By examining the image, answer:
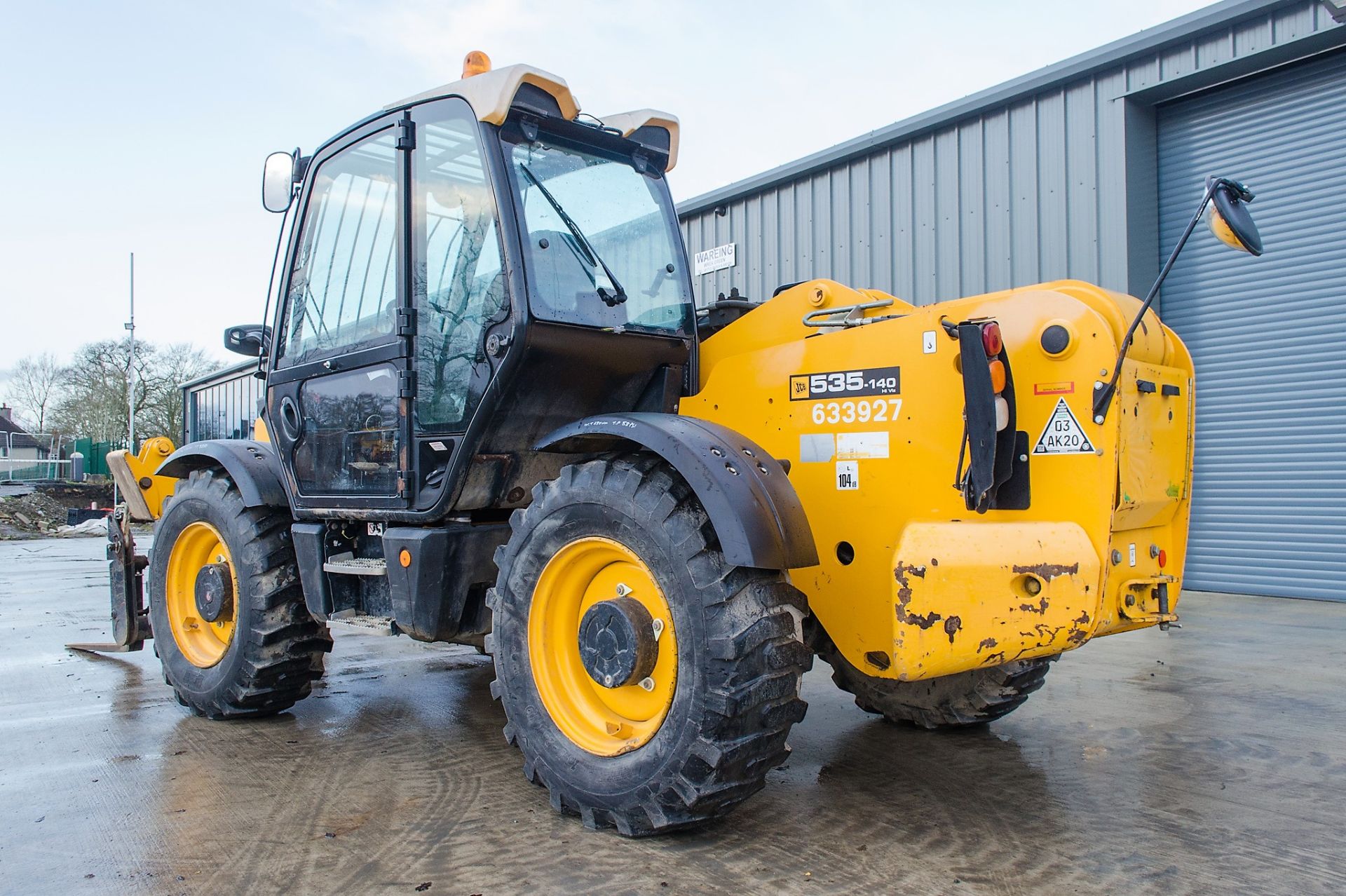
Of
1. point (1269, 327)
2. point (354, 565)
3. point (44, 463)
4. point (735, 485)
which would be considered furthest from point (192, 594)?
point (44, 463)

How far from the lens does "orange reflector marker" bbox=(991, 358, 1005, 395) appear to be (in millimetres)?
3109

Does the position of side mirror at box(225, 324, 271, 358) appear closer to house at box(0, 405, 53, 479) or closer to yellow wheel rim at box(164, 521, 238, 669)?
yellow wheel rim at box(164, 521, 238, 669)

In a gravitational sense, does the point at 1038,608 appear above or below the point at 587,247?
below

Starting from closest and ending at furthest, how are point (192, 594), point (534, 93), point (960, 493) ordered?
1. point (960, 493)
2. point (534, 93)
3. point (192, 594)

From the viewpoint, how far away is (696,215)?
13.2 meters

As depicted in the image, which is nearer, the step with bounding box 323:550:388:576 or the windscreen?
the windscreen

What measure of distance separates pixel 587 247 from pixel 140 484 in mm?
3586

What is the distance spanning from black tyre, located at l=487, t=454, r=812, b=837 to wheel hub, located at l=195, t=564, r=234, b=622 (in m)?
1.98

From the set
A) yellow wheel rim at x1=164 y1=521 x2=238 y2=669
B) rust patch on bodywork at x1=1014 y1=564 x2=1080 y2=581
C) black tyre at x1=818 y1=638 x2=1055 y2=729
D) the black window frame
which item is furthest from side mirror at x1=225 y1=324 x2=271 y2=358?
rust patch on bodywork at x1=1014 y1=564 x2=1080 y2=581

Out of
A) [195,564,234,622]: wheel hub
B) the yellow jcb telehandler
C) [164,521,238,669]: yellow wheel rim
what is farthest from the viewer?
[164,521,238,669]: yellow wheel rim

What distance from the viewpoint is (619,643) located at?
314cm

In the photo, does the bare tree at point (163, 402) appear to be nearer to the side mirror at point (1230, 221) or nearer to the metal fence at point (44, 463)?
the metal fence at point (44, 463)

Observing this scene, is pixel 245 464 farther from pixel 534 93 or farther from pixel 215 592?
pixel 534 93

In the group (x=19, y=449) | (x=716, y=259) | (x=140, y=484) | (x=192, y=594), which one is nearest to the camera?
(x=192, y=594)
